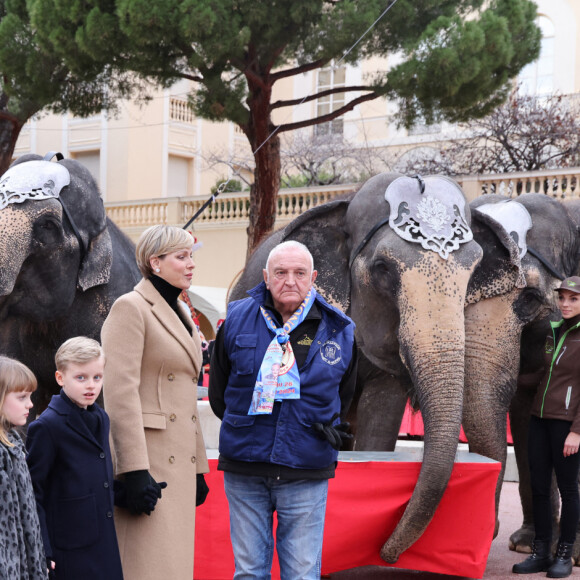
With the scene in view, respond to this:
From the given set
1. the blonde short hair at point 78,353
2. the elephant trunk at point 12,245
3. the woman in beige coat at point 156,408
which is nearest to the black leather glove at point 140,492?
the woman in beige coat at point 156,408

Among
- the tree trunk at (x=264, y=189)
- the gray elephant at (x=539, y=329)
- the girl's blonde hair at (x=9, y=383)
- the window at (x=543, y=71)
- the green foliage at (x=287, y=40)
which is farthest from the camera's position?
the window at (x=543, y=71)

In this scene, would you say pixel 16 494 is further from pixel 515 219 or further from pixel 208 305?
pixel 208 305

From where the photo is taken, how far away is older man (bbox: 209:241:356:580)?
4.35 metres

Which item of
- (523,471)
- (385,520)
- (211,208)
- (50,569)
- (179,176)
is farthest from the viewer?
(179,176)

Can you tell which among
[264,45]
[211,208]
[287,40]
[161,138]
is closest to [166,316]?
[287,40]

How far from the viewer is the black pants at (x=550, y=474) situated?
6.55m

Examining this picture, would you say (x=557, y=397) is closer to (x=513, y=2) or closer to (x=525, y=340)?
(x=525, y=340)

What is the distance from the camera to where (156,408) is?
4359mm

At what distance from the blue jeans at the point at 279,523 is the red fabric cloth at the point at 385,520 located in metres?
1.26

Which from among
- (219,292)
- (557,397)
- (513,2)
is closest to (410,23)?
(513,2)

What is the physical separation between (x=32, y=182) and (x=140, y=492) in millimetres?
2830

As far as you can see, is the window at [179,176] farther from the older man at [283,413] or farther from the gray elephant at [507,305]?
the older man at [283,413]

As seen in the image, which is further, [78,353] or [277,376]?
[277,376]

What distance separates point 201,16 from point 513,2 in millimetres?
4740
